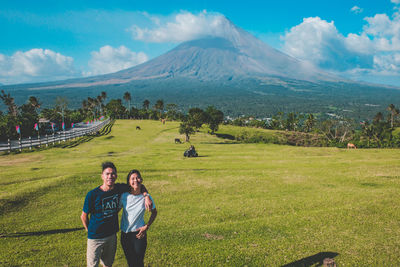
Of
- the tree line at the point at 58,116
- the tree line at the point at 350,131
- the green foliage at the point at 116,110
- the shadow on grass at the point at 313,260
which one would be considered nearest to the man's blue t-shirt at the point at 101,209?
the shadow on grass at the point at 313,260

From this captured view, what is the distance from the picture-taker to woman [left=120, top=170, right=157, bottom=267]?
5.60 meters

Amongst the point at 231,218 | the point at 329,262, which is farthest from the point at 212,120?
the point at 329,262

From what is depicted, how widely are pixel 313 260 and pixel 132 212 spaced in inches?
242

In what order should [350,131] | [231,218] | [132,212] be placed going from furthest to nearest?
[350,131] → [231,218] → [132,212]

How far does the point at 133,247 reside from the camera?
5.70 meters

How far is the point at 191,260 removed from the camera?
7.79 meters

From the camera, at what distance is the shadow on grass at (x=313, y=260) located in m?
7.57

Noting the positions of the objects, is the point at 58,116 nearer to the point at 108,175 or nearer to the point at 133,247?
the point at 108,175

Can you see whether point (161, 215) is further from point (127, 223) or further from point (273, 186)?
point (273, 186)

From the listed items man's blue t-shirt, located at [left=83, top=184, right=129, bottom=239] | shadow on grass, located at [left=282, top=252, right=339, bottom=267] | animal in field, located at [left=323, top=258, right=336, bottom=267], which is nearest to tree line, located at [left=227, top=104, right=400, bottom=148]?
shadow on grass, located at [left=282, top=252, right=339, bottom=267]

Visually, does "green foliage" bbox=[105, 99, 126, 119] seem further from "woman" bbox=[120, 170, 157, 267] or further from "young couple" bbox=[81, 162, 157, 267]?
"woman" bbox=[120, 170, 157, 267]

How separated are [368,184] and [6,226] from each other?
20102mm

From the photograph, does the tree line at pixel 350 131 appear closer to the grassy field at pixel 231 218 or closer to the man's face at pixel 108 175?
the grassy field at pixel 231 218

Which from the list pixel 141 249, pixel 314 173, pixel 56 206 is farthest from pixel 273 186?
pixel 56 206
